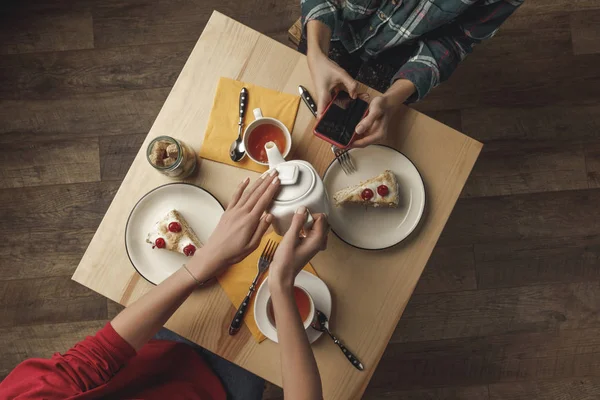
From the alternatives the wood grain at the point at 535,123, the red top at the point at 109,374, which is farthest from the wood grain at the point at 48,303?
the wood grain at the point at 535,123

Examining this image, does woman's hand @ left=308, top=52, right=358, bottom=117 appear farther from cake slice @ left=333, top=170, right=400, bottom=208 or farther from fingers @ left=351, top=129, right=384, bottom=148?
cake slice @ left=333, top=170, right=400, bottom=208

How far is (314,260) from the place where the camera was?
45.1 inches

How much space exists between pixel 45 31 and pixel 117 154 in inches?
27.9

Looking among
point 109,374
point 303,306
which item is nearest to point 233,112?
point 303,306

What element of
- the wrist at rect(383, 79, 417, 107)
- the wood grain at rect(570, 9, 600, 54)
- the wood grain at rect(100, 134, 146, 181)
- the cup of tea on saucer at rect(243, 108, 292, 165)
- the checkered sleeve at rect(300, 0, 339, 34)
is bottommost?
the wood grain at rect(100, 134, 146, 181)

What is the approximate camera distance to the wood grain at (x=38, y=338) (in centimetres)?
187

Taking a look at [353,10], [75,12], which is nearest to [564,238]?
[353,10]

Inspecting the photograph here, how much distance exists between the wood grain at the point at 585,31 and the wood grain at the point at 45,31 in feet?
7.50

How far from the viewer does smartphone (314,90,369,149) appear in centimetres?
108

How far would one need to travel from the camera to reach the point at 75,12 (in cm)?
205

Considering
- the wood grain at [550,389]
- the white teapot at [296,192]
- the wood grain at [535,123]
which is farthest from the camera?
the wood grain at [535,123]

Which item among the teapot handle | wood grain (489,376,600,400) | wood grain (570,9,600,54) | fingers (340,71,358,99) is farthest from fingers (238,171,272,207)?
wood grain (570,9,600,54)

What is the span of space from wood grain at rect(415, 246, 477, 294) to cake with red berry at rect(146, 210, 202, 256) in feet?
3.76

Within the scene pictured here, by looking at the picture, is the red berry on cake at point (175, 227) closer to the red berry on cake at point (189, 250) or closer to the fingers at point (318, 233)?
the red berry on cake at point (189, 250)
